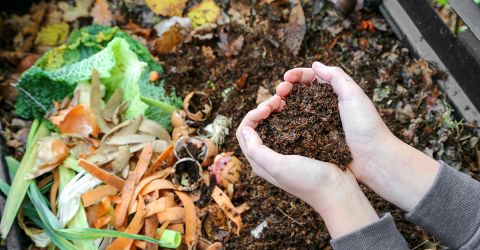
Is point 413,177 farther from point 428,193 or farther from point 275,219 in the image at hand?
point 275,219

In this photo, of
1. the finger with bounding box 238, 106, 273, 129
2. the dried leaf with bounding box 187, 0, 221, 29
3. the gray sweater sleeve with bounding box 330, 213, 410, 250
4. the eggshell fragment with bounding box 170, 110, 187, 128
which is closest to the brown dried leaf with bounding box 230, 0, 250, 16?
the dried leaf with bounding box 187, 0, 221, 29

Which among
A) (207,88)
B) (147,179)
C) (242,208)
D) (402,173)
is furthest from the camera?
(207,88)

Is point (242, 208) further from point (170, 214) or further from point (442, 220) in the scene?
point (442, 220)

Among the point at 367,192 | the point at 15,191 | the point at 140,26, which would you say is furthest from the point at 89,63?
the point at 367,192

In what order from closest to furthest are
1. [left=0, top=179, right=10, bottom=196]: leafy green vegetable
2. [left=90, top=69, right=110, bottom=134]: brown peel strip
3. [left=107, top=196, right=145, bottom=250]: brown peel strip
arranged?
[left=107, top=196, right=145, bottom=250]: brown peel strip < [left=0, top=179, right=10, bottom=196]: leafy green vegetable < [left=90, top=69, right=110, bottom=134]: brown peel strip

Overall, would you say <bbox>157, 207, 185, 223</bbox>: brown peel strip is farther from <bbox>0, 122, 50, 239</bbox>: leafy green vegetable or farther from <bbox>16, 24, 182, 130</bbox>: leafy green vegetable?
<bbox>0, 122, 50, 239</bbox>: leafy green vegetable

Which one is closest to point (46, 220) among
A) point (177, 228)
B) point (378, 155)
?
point (177, 228)

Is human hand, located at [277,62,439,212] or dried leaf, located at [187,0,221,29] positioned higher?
dried leaf, located at [187,0,221,29]
